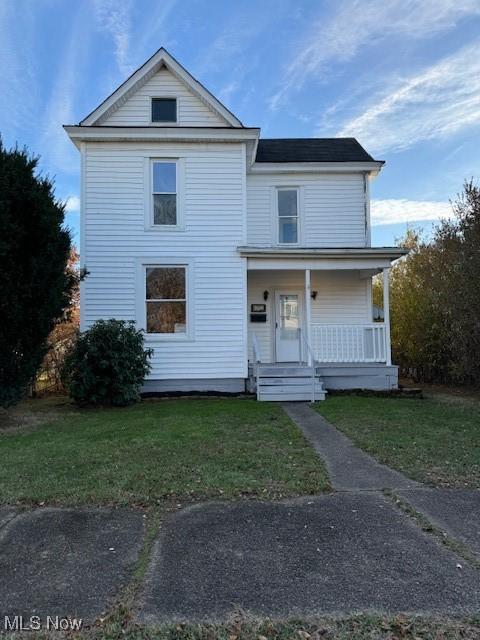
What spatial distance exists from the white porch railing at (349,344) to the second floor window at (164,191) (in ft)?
16.1

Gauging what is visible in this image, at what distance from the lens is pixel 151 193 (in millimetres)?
11438

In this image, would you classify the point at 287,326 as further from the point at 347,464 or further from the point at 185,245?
the point at 347,464

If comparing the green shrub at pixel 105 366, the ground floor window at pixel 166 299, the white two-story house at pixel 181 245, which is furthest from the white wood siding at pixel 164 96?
the green shrub at pixel 105 366

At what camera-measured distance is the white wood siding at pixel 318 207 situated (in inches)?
515

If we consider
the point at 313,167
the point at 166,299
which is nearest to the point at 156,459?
the point at 166,299

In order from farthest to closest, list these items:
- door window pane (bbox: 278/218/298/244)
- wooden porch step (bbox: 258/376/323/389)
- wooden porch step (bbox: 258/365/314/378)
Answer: door window pane (bbox: 278/218/298/244) < wooden porch step (bbox: 258/365/314/378) < wooden porch step (bbox: 258/376/323/389)

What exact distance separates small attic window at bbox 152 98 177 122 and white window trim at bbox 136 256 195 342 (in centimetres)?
377

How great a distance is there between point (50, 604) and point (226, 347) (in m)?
9.00

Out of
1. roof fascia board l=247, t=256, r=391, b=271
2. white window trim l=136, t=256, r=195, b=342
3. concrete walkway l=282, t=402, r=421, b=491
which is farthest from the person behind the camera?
roof fascia board l=247, t=256, r=391, b=271

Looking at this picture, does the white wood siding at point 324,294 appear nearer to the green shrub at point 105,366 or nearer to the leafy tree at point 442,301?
the leafy tree at point 442,301

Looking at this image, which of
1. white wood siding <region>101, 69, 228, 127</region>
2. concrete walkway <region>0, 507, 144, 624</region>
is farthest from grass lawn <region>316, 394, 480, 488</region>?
white wood siding <region>101, 69, 228, 127</region>

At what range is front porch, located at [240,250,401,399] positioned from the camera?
1135cm

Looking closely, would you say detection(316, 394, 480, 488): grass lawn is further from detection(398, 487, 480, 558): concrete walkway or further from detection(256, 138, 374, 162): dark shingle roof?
detection(256, 138, 374, 162): dark shingle roof

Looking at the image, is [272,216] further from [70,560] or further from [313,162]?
[70,560]
